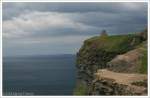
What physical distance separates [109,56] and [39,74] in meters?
2.61

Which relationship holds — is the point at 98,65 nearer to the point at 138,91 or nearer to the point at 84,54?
the point at 84,54

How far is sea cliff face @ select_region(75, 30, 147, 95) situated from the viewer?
10023 millimetres

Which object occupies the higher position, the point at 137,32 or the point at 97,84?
the point at 137,32

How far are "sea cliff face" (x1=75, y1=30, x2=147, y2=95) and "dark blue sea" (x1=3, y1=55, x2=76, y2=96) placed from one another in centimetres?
74

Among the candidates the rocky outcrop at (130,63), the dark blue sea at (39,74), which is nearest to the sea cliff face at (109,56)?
the rocky outcrop at (130,63)

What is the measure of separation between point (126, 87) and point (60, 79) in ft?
30.3

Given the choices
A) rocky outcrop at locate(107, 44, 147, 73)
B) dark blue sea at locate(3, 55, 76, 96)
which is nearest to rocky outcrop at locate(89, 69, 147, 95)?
rocky outcrop at locate(107, 44, 147, 73)

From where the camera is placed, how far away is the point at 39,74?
15.4 m

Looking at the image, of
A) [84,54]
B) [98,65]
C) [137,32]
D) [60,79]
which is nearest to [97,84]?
[137,32]

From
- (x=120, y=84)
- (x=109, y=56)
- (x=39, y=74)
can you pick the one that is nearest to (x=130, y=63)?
(x=120, y=84)

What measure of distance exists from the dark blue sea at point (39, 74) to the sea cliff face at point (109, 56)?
737 mm

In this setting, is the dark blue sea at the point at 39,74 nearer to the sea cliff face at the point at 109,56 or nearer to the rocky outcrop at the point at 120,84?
the sea cliff face at the point at 109,56

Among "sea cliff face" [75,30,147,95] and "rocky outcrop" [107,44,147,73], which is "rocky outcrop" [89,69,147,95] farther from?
"rocky outcrop" [107,44,147,73]

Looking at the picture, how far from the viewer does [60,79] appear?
57.8ft
